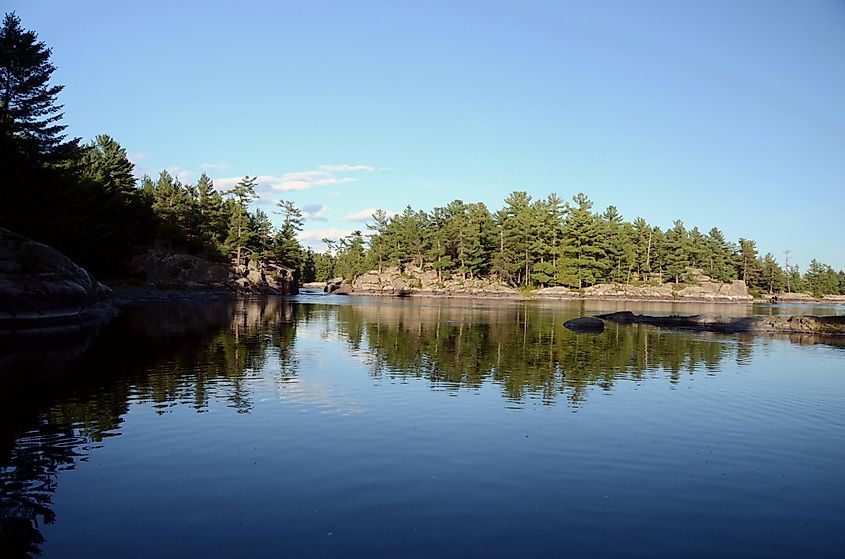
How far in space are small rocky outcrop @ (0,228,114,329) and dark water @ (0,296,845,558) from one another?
9.77 m

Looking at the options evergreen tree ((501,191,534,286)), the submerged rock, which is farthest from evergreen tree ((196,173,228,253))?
the submerged rock

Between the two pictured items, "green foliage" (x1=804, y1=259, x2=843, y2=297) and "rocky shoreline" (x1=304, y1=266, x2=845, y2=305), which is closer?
"rocky shoreline" (x1=304, y1=266, x2=845, y2=305)

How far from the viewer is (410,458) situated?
13.0 metres

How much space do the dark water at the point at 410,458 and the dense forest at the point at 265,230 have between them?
36974mm

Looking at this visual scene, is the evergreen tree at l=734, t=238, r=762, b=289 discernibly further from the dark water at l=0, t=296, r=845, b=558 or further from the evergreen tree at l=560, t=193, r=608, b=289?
the dark water at l=0, t=296, r=845, b=558

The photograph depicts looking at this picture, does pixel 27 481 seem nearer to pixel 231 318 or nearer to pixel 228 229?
pixel 231 318

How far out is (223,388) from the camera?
67.3 ft

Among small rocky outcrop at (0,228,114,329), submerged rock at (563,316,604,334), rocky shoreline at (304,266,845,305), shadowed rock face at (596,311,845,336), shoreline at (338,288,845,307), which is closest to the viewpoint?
small rocky outcrop at (0,228,114,329)

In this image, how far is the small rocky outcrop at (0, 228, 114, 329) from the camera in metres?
35.3

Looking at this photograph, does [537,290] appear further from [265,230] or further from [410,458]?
[410,458]

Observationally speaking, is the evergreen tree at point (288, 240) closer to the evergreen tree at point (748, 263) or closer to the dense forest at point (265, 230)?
the dense forest at point (265, 230)

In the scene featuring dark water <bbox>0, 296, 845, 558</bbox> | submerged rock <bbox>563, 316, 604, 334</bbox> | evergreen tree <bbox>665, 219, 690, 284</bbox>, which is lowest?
dark water <bbox>0, 296, 845, 558</bbox>

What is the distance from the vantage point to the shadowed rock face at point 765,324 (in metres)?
49.7

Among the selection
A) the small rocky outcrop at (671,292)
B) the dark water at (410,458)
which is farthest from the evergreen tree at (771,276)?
the dark water at (410,458)
